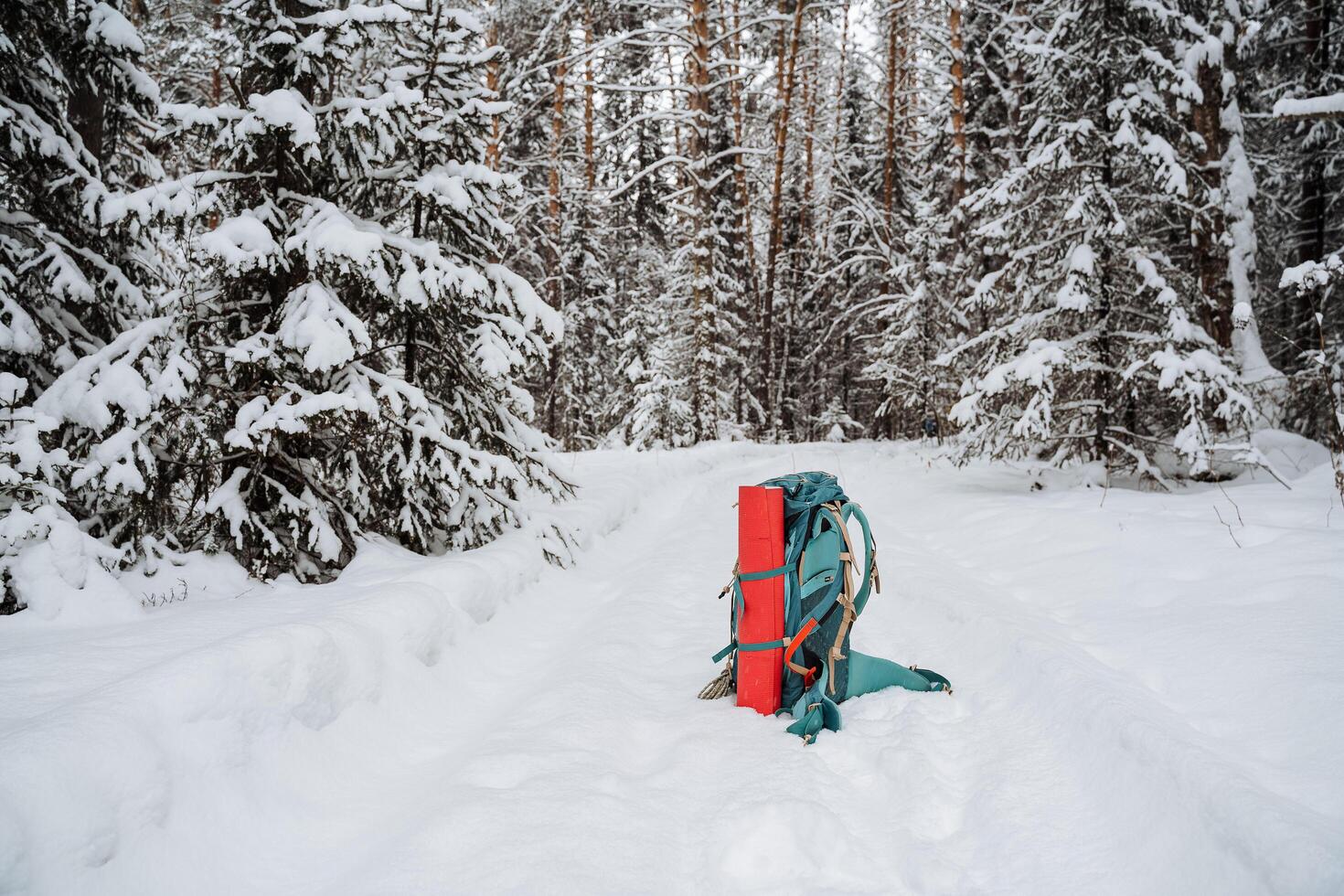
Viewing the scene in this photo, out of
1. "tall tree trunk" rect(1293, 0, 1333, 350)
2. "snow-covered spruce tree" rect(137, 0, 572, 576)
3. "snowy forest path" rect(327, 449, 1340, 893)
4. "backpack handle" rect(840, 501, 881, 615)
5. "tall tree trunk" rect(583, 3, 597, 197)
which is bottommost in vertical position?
"snowy forest path" rect(327, 449, 1340, 893)

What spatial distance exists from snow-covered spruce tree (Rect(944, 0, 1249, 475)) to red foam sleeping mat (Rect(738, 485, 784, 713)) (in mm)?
6425

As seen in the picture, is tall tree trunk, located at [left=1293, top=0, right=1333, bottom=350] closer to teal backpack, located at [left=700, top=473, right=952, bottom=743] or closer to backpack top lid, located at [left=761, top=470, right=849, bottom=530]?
backpack top lid, located at [left=761, top=470, right=849, bottom=530]

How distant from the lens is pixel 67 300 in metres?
5.44

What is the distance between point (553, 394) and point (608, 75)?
999cm

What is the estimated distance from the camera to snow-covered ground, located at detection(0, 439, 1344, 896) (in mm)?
2039

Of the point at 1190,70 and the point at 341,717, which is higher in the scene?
the point at 1190,70

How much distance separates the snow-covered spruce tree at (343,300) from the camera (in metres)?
4.52

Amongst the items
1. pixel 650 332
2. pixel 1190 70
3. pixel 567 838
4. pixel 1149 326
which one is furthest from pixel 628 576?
pixel 650 332

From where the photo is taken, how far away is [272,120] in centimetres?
449

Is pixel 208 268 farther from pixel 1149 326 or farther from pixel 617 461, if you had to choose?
pixel 1149 326

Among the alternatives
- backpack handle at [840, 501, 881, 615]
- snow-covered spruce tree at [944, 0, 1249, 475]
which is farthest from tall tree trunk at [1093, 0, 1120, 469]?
backpack handle at [840, 501, 881, 615]

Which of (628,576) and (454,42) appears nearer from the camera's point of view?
(454,42)

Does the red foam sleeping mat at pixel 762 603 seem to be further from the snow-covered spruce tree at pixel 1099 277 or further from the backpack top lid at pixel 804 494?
Result: the snow-covered spruce tree at pixel 1099 277

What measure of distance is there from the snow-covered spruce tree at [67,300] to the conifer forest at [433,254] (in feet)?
0.09
